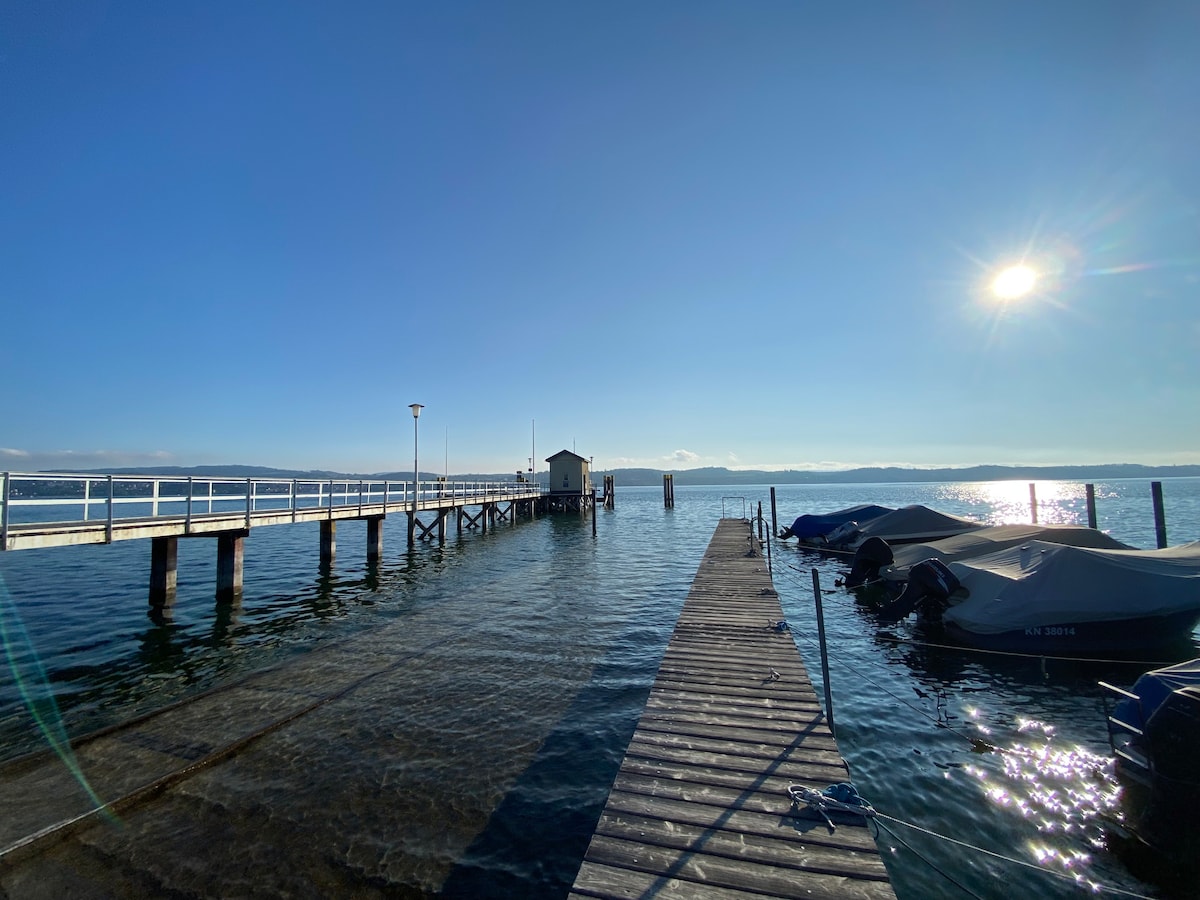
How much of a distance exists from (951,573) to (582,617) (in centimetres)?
915

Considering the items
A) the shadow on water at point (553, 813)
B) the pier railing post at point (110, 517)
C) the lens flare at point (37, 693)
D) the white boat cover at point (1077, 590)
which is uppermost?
the pier railing post at point (110, 517)

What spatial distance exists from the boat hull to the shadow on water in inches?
329

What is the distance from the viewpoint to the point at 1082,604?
10414mm

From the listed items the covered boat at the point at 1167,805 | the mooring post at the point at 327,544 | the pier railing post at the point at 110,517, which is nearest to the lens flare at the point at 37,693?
the pier railing post at the point at 110,517

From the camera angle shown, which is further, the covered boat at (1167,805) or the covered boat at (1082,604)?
the covered boat at (1082,604)

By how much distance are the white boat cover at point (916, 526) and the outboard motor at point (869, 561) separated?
5501 mm

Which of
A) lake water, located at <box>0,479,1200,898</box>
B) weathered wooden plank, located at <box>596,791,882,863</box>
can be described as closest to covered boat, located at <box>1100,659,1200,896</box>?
lake water, located at <box>0,479,1200,898</box>

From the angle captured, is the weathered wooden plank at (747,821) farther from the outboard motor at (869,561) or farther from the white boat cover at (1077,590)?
the outboard motor at (869,561)

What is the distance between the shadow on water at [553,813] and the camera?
475cm

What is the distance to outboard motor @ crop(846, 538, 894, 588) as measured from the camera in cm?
1813

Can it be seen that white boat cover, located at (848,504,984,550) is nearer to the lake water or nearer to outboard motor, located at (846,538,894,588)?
outboard motor, located at (846,538,894,588)

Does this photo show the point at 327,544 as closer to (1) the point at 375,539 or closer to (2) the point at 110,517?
(1) the point at 375,539

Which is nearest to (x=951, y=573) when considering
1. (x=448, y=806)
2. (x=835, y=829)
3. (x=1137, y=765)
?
(x=1137, y=765)

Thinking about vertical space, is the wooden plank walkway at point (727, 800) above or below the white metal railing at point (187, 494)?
below
